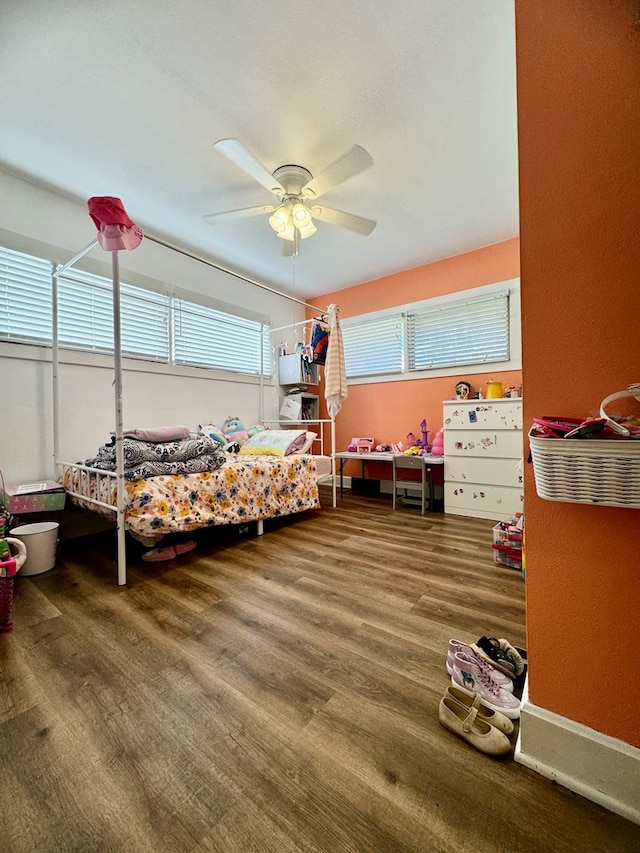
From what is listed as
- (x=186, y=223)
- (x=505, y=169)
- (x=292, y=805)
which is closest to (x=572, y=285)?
(x=292, y=805)

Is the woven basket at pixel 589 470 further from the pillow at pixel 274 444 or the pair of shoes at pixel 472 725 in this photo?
the pillow at pixel 274 444

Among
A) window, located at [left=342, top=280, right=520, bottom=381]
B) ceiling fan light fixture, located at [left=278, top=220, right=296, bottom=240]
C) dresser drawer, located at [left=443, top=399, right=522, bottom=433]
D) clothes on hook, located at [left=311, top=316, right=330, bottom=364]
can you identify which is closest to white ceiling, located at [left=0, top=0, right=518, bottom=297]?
ceiling fan light fixture, located at [left=278, top=220, right=296, bottom=240]

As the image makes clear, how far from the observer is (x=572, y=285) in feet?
2.51

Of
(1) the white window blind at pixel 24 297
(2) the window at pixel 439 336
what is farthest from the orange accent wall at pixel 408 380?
(1) the white window blind at pixel 24 297

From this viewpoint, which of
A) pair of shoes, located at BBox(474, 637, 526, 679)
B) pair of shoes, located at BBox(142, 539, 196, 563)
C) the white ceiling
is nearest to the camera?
pair of shoes, located at BBox(474, 637, 526, 679)

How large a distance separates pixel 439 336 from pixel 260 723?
11.6 ft

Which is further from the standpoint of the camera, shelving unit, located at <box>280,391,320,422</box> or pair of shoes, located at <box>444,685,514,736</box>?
shelving unit, located at <box>280,391,320,422</box>

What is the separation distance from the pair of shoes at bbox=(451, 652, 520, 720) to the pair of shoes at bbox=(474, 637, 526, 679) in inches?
2.9

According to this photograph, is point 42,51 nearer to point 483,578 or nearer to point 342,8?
point 342,8

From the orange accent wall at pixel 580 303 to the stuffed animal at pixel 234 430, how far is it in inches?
117

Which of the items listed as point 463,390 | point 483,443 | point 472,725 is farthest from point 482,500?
point 472,725

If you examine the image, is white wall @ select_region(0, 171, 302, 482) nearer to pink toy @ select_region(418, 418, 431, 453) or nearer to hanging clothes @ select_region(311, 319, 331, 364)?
hanging clothes @ select_region(311, 319, 331, 364)

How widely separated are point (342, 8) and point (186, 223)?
6.48 feet

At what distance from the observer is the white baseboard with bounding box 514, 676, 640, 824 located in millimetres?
718
